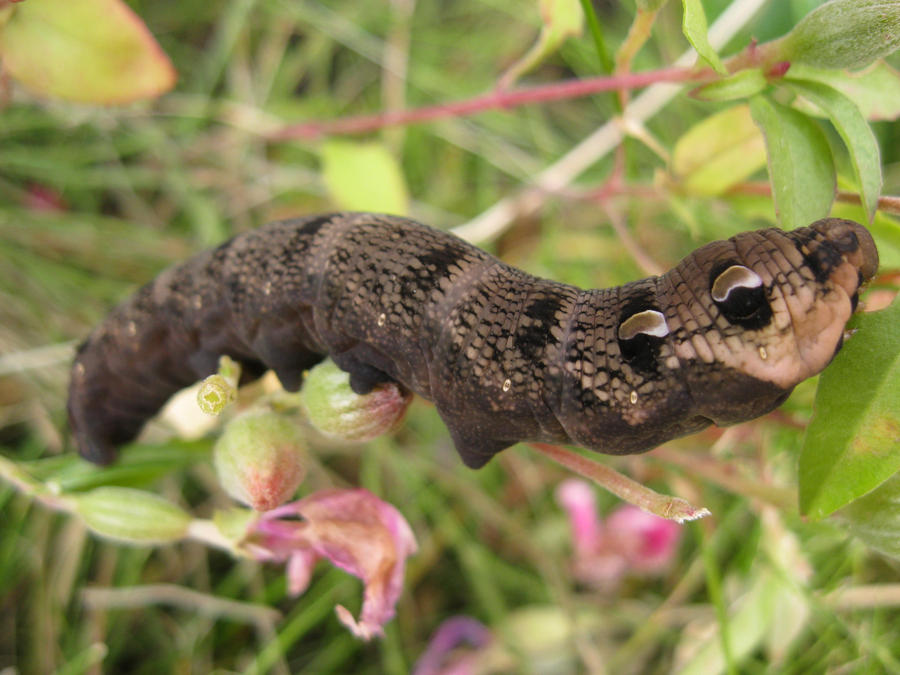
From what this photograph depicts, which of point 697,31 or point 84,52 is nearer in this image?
point 697,31

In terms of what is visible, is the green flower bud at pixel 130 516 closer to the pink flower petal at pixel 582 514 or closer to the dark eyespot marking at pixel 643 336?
the dark eyespot marking at pixel 643 336

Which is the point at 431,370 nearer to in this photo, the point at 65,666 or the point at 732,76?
the point at 732,76

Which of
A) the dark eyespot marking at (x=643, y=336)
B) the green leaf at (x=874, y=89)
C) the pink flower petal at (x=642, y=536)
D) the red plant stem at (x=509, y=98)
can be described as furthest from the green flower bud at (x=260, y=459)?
the pink flower petal at (x=642, y=536)

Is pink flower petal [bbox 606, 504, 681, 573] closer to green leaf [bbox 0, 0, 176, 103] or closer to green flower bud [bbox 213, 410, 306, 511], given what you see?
green flower bud [bbox 213, 410, 306, 511]

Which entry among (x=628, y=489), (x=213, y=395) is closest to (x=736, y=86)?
(x=628, y=489)

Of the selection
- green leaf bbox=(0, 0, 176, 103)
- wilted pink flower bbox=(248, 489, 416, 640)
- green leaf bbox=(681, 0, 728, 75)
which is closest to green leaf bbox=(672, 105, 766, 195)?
green leaf bbox=(681, 0, 728, 75)

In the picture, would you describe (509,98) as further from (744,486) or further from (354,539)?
(354,539)
